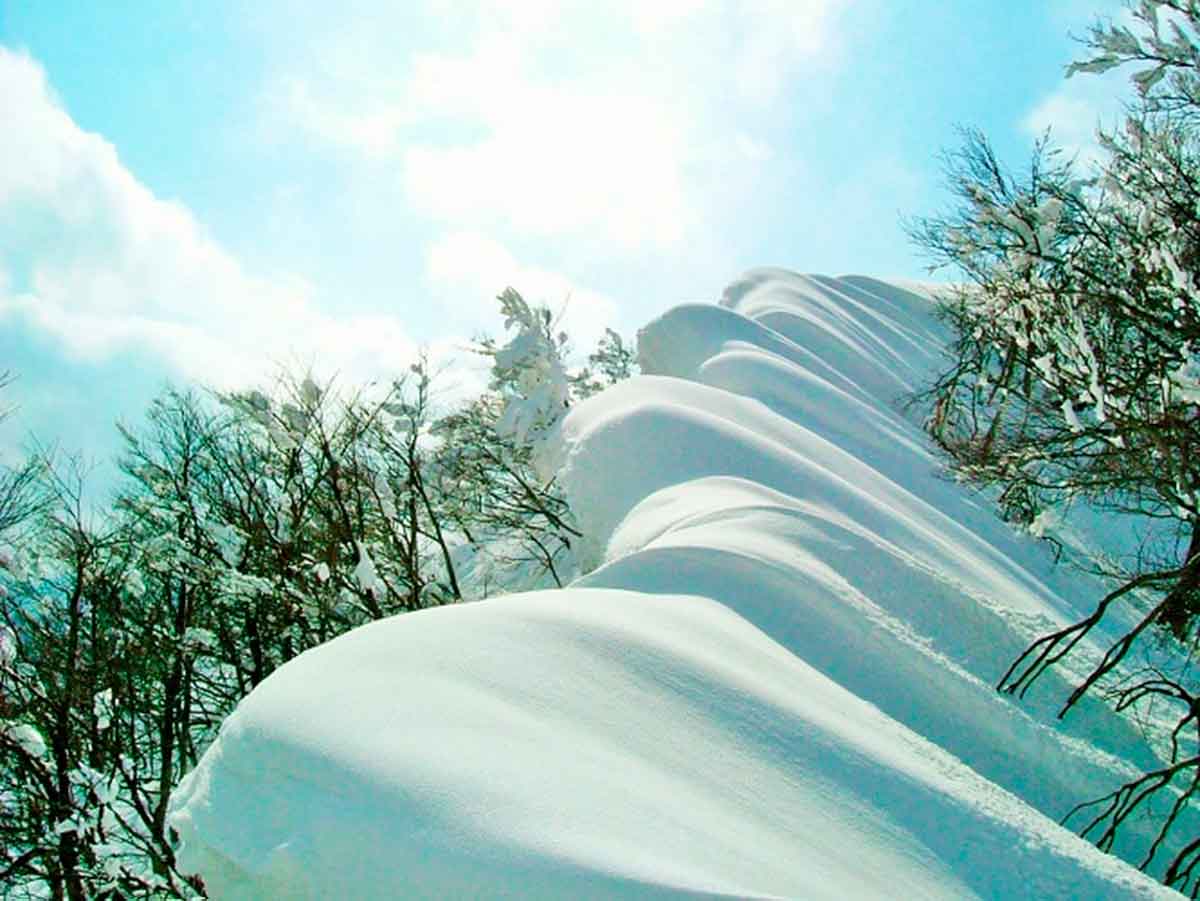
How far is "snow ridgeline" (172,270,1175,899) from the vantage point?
1721 millimetres

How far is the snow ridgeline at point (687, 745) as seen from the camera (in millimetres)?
1721

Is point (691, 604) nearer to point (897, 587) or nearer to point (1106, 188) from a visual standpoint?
point (897, 587)

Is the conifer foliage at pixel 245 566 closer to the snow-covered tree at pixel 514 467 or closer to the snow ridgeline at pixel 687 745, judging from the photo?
the snow-covered tree at pixel 514 467

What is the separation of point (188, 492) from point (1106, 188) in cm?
1158

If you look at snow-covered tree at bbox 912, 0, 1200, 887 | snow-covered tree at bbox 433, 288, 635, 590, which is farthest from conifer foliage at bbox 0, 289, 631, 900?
snow-covered tree at bbox 912, 0, 1200, 887

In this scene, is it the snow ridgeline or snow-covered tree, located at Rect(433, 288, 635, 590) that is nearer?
the snow ridgeline

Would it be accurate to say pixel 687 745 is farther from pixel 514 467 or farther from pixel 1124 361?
pixel 514 467

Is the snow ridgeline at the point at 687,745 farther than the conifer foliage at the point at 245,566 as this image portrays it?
No

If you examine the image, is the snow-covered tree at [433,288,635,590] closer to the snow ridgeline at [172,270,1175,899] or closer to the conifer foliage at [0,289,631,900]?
the conifer foliage at [0,289,631,900]

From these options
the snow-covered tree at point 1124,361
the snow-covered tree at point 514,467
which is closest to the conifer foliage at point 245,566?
the snow-covered tree at point 514,467

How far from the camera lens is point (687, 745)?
2256 millimetres

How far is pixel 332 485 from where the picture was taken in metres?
10.1

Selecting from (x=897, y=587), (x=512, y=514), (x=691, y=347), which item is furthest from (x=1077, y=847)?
(x=512, y=514)

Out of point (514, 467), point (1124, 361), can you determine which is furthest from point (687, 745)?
point (514, 467)
